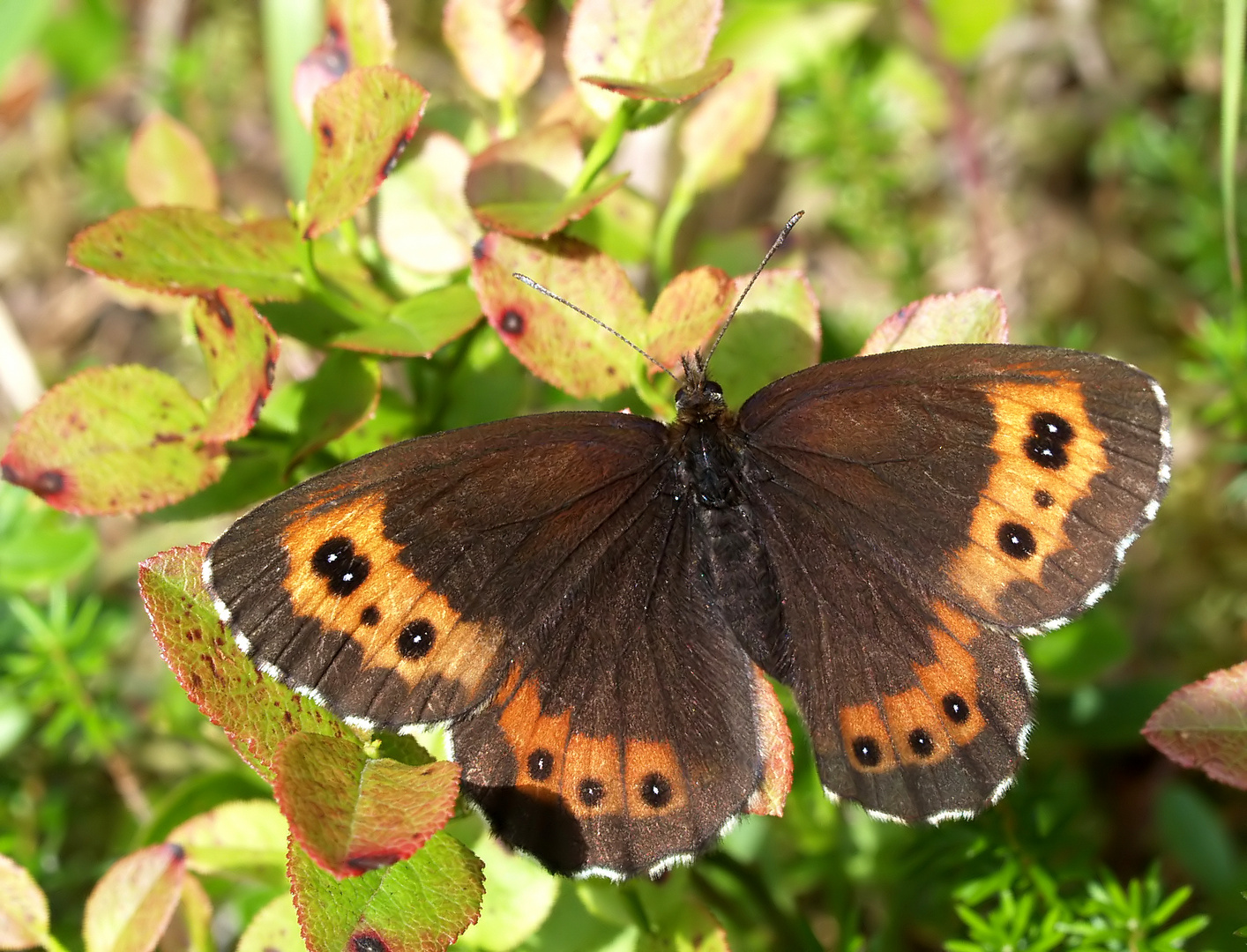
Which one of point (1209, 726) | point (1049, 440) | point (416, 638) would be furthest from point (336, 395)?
point (1209, 726)

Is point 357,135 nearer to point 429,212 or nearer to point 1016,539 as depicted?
point 429,212

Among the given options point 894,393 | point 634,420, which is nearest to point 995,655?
point 894,393

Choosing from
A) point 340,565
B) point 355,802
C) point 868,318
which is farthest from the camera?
point 868,318

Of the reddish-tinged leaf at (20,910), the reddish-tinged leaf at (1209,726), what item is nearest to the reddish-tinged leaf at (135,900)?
the reddish-tinged leaf at (20,910)

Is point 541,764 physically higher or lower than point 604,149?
lower

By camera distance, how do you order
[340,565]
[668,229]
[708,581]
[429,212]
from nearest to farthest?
[340,565], [708,581], [429,212], [668,229]

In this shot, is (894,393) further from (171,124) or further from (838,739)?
(171,124)

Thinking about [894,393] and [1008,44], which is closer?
[894,393]

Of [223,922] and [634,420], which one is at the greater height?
[634,420]
